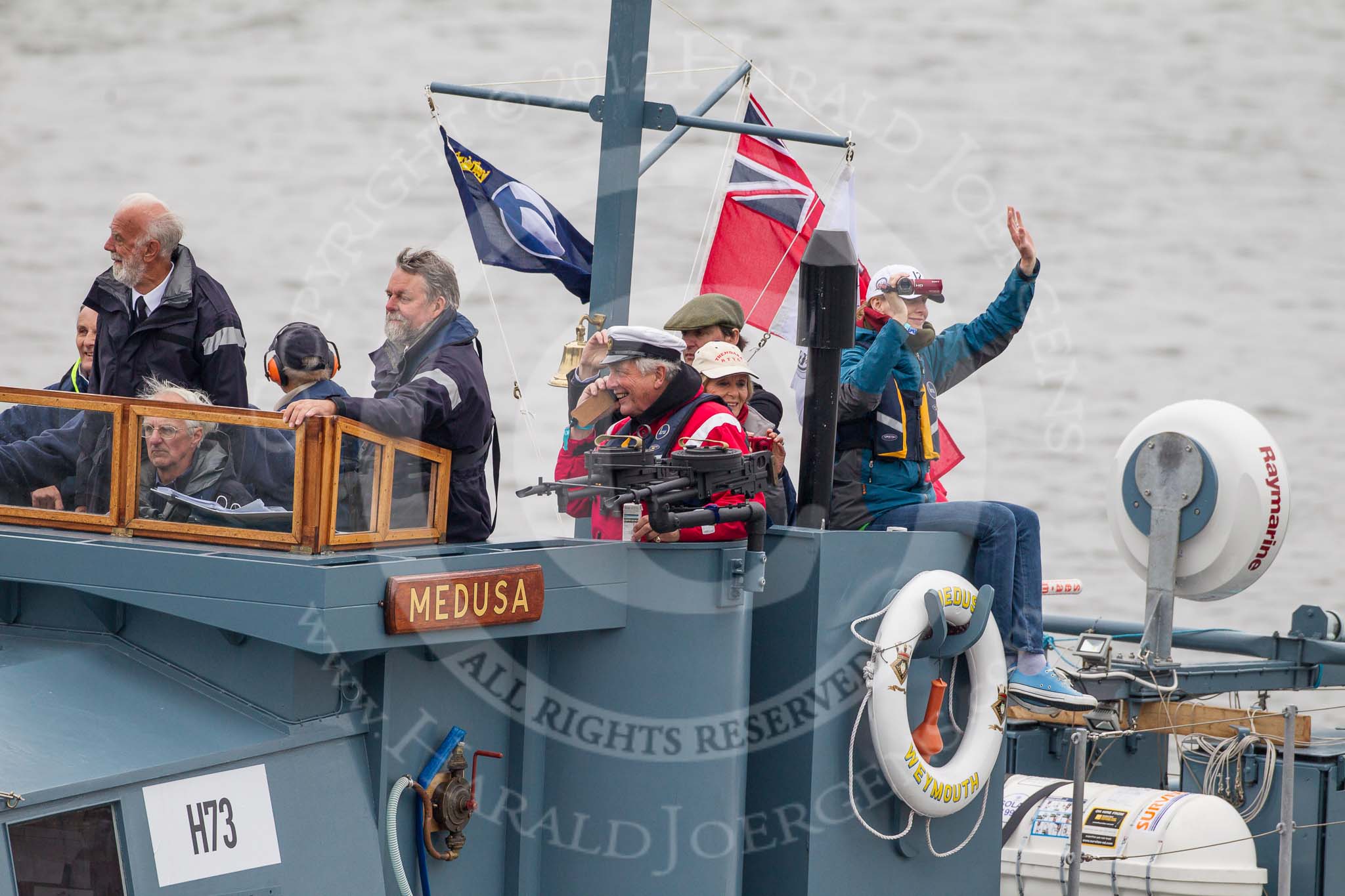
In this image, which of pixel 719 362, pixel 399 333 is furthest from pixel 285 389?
pixel 719 362

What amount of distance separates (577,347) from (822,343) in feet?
4.14

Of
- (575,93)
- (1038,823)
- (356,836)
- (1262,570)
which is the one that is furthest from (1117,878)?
(575,93)

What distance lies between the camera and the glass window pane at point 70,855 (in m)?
2.74

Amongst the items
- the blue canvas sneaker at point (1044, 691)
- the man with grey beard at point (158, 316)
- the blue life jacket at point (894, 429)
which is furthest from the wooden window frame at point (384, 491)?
the blue canvas sneaker at point (1044, 691)

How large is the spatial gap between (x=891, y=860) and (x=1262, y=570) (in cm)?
349

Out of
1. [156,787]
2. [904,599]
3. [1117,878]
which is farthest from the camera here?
[1117,878]

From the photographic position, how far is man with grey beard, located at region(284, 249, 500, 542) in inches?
135

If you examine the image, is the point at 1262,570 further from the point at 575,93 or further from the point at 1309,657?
Result: the point at 575,93

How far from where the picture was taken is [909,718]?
4262mm

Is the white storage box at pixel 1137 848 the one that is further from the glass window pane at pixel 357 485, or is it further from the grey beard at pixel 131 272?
the grey beard at pixel 131 272

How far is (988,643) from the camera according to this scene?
4.40 meters

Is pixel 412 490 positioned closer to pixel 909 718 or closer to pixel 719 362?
pixel 719 362

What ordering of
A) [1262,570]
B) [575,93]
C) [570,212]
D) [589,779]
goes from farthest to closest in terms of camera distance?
[575,93]
[570,212]
[1262,570]
[589,779]

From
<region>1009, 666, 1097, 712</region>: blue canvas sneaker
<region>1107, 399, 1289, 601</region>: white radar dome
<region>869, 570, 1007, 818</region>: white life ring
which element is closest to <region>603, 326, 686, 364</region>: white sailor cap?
<region>869, 570, 1007, 818</region>: white life ring
